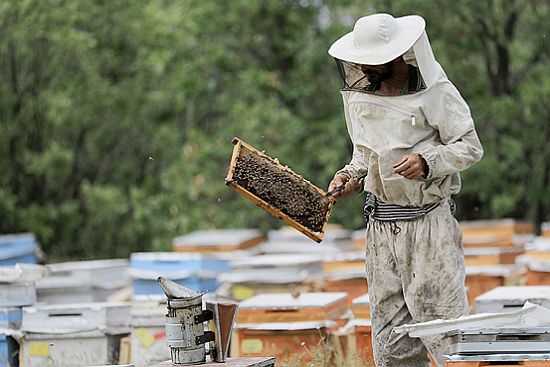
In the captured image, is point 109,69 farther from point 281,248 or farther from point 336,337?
point 336,337

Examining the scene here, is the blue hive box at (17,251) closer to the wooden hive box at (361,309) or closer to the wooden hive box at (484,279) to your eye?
the wooden hive box at (484,279)

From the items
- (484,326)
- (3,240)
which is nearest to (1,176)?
(3,240)

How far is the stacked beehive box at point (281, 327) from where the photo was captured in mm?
5602

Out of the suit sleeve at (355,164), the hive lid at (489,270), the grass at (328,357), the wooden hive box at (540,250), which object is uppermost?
the suit sleeve at (355,164)

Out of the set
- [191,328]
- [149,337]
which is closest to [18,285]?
[149,337]

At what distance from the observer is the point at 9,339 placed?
5922mm

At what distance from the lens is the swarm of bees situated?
4.47 metres

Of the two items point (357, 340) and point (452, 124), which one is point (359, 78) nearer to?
point (452, 124)

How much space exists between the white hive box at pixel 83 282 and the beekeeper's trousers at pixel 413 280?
11.4 ft

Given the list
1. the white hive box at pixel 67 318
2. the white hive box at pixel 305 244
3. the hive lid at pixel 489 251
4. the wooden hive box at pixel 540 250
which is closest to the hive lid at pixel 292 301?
the white hive box at pixel 67 318

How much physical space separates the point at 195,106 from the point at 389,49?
10.4 metres

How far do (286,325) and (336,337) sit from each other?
0.30m

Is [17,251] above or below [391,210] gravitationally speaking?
above

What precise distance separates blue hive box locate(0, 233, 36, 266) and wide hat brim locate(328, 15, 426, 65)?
552cm
